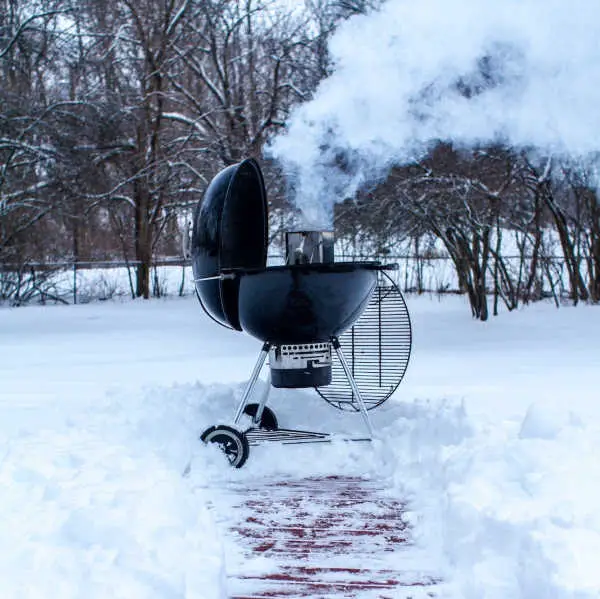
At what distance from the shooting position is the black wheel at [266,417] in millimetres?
4992

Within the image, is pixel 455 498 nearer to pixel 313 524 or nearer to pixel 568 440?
pixel 313 524

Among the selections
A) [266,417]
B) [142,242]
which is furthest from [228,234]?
[142,242]

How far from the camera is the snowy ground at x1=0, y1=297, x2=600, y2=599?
2.42 metres

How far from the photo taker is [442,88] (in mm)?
5695

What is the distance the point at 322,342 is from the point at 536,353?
437 centimetres

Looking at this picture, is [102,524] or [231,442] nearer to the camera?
[102,524]

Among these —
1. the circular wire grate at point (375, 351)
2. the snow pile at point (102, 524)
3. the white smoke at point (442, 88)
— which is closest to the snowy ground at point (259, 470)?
the snow pile at point (102, 524)

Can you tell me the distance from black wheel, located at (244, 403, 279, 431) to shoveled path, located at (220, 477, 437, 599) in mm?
944

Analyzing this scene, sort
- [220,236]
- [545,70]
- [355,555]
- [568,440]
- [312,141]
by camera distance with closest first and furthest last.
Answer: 1. [355,555]
2. [568,440]
3. [220,236]
4. [312,141]
5. [545,70]

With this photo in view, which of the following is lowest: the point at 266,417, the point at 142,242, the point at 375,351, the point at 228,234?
the point at 266,417

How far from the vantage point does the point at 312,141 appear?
5250 millimetres

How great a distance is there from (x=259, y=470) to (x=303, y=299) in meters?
0.97

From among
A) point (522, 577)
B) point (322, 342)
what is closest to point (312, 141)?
point (322, 342)

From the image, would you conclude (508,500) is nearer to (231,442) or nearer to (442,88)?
(231,442)
